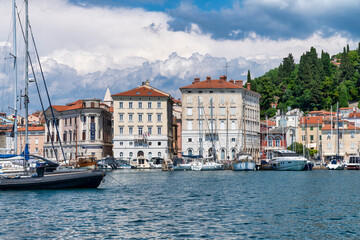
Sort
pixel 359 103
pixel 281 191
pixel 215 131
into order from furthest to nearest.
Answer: pixel 359 103 < pixel 215 131 < pixel 281 191

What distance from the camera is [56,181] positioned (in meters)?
42.2

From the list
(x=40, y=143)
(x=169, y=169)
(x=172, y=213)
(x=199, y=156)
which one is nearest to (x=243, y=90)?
(x=199, y=156)

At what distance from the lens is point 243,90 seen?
114m

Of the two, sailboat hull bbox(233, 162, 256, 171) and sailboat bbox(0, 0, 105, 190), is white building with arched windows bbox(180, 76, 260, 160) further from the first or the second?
sailboat bbox(0, 0, 105, 190)

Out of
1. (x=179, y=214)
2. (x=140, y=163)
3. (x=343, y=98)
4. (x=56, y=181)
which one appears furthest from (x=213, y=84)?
(x=179, y=214)

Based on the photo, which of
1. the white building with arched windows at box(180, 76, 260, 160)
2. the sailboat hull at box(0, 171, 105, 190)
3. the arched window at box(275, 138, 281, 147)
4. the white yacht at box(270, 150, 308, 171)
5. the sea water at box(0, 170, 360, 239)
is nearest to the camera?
the sea water at box(0, 170, 360, 239)

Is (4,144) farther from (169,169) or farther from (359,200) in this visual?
(359,200)

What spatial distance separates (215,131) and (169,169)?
57.8ft

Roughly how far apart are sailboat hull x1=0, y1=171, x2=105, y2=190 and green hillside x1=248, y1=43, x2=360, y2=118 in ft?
335

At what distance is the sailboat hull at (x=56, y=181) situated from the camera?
41469 mm

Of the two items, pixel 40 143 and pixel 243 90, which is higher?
pixel 243 90

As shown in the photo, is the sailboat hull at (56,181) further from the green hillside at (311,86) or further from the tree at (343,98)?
the tree at (343,98)

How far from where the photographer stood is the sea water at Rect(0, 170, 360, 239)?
24.0 m

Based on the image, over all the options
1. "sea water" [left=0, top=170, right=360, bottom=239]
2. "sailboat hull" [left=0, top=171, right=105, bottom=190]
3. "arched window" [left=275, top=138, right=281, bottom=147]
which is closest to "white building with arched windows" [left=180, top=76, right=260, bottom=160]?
"arched window" [left=275, top=138, right=281, bottom=147]
